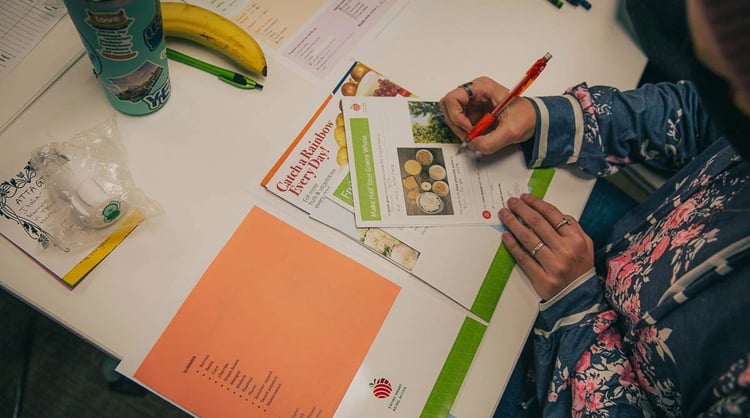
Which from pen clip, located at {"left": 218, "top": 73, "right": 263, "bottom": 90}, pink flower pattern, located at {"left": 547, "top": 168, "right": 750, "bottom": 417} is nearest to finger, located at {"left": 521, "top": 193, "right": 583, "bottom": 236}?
pink flower pattern, located at {"left": 547, "top": 168, "right": 750, "bottom": 417}

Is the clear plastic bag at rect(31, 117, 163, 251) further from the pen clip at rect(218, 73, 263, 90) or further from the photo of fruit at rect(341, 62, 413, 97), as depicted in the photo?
the photo of fruit at rect(341, 62, 413, 97)

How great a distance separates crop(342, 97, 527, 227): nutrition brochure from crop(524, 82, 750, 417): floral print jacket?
0.11 metres

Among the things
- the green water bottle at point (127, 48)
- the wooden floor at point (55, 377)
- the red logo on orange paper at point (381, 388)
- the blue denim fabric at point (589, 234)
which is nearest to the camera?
the green water bottle at point (127, 48)

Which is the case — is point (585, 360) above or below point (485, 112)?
below

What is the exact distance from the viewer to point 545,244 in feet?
2.51

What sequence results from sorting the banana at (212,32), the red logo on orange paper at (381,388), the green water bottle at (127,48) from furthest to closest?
the banana at (212,32) < the red logo on orange paper at (381,388) < the green water bottle at (127,48)

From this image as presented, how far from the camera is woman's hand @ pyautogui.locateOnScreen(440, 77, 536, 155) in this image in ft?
2.58

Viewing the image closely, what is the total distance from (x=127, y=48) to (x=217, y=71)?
0.19 m

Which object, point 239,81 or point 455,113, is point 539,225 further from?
point 239,81

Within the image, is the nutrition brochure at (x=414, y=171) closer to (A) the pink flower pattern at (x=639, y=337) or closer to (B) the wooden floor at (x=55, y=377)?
(A) the pink flower pattern at (x=639, y=337)

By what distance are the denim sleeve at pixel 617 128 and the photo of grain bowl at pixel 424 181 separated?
0.16 m

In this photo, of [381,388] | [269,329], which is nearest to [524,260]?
[381,388]

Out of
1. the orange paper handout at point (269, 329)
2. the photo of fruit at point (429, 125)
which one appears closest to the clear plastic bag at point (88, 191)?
the orange paper handout at point (269, 329)

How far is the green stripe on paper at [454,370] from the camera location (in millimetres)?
670
